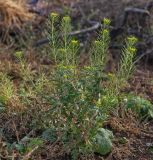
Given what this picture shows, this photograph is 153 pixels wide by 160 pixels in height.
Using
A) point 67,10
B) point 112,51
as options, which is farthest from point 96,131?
point 67,10

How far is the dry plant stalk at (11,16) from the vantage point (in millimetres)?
5512

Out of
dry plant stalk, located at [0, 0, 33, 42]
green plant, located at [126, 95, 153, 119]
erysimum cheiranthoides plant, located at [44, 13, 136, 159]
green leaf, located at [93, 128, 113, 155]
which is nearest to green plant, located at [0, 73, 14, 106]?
erysimum cheiranthoides plant, located at [44, 13, 136, 159]

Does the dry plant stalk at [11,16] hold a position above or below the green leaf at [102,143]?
above

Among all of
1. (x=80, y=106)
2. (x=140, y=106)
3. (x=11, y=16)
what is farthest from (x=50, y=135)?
(x=11, y=16)

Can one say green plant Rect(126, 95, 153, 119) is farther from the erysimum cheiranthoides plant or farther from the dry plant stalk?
the dry plant stalk

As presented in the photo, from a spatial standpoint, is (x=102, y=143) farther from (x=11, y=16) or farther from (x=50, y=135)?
(x=11, y=16)

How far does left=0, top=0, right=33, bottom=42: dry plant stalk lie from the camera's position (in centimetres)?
551

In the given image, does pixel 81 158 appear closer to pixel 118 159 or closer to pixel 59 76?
pixel 118 159

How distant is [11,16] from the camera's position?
18.3 feet

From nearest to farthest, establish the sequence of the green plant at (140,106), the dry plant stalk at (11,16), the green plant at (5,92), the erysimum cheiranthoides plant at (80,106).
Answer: the erysimum cheiranthoides plant at (80,106)
the green plant at (5,92)
the green plant at (140,106)
the dry plant stalk at (11,16)

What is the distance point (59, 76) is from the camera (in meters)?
3.12

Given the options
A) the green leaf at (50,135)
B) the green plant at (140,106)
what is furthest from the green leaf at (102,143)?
the green plant at (140,106)

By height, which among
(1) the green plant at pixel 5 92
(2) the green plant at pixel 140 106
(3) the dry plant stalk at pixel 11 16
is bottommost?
(2) the green plant at pixel 140 106

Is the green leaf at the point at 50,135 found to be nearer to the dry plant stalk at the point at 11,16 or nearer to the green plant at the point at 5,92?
the green plant at the point at 5,92
